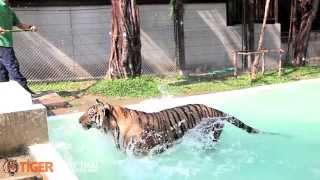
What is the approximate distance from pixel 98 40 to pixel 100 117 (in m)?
7.34

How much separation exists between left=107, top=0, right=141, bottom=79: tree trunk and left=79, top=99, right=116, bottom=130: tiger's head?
5326 millimetres

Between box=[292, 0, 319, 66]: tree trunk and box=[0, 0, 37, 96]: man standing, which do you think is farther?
box=[292, 0, 319, 66]: tree trunk

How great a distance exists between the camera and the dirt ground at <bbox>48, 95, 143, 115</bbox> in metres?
8.69

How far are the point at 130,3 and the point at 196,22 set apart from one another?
332 cm

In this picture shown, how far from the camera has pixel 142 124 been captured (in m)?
6.08

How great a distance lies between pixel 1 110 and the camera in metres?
4.20

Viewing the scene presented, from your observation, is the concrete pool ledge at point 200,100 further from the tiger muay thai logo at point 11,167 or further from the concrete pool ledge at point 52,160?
the tiger muay thai logo at point 11,167

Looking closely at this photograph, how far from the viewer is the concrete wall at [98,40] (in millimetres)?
12344

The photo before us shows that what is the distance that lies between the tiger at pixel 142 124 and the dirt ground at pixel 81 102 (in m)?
2.61

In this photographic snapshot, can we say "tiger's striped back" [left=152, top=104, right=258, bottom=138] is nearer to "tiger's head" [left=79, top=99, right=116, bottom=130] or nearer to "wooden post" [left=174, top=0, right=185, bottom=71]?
"tiger's head" [left=79, top=99, right=116, bottom=130]

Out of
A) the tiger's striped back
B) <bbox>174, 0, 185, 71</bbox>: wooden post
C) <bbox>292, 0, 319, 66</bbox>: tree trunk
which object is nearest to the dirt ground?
the tiger's striped back

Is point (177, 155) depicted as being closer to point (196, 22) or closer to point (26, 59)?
point (26, 59)

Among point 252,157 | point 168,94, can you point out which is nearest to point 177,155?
point 252,157

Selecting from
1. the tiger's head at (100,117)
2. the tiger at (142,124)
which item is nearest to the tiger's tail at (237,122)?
the tiger at (142,124)
